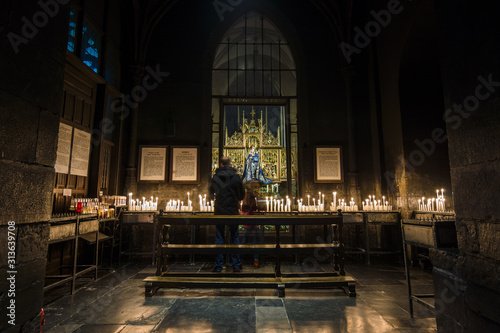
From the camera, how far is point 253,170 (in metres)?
7.96

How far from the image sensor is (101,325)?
2.70 m

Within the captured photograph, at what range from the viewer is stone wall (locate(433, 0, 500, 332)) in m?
1.76

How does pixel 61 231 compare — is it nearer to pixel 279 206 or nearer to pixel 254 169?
pixel 279 206

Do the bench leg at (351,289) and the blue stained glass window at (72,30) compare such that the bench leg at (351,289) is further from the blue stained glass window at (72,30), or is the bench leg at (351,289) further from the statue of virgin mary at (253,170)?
the blue stained glass window at (72,30)

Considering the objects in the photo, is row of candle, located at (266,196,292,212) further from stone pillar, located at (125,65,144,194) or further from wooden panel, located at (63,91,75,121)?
wooden panel, located at (63,91,75,121)

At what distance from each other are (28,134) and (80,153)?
394 cm

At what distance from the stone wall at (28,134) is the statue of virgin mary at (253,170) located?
5.91 m

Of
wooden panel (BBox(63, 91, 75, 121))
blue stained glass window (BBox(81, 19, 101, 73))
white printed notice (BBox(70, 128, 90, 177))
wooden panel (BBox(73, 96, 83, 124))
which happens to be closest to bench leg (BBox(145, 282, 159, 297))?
white printed notice (BBox(70, 128, 90, 177))

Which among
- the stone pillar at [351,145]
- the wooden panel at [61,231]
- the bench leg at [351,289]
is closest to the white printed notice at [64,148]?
the wooden panel at [61,231]

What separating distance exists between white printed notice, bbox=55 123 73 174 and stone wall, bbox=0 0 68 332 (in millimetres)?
3076

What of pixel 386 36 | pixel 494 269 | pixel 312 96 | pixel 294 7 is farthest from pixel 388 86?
pixel 494 269

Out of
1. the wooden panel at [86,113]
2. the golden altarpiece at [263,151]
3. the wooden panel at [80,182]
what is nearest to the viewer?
the wooden panel at [80,182]

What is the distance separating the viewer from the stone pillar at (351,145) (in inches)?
282

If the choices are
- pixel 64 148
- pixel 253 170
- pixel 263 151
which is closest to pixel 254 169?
pixel 253 170
